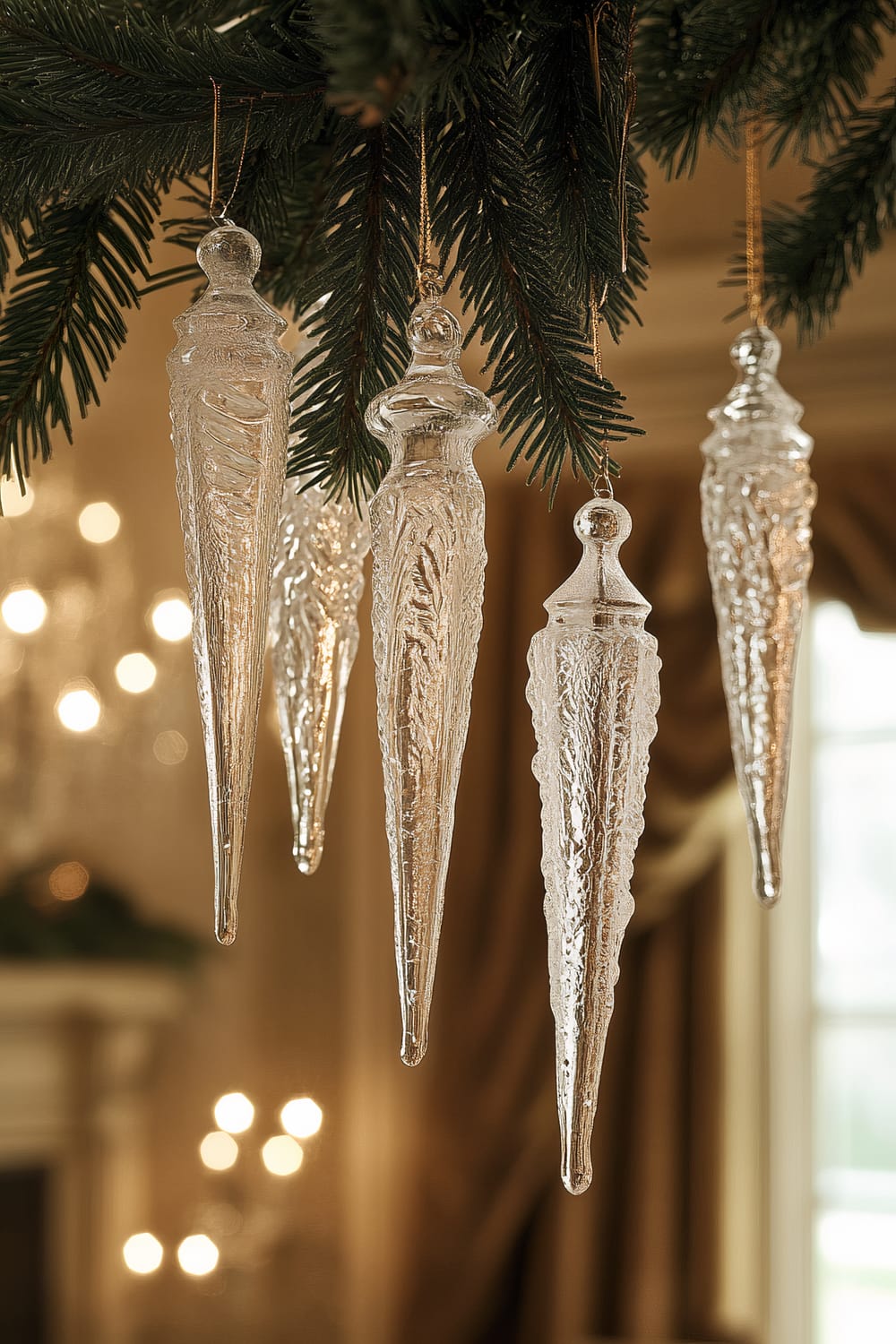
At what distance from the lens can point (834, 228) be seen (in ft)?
1.59

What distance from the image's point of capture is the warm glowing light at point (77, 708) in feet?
8.82

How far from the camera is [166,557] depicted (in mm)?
2779

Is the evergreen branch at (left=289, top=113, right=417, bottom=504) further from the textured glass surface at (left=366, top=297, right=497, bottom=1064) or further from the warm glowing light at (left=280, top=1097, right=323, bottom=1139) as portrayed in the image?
the warm glowing light at (left=280, top=1097, right=323, bottom=1139)

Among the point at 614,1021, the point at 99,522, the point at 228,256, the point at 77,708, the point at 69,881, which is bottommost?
the point at 614,1021

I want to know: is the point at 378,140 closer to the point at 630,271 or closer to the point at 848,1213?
the point at 630,271

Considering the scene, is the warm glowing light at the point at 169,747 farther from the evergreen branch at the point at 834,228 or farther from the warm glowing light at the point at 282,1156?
the evergreen branch at the point at 834,228

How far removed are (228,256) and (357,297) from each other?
5 centimetres

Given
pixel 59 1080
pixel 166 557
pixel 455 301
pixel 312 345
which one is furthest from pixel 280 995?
pixel 312 345

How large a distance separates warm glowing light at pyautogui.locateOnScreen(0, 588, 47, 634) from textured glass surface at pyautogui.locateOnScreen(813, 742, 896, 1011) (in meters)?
1.57

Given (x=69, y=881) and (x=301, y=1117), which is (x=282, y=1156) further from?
(x=69, y=881)

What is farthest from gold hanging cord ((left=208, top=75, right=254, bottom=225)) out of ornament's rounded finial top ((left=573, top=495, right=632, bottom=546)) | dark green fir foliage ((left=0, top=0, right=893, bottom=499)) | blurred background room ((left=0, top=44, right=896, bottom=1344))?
blurred background room ((left=0, top=44, right=896, bottom=1344))

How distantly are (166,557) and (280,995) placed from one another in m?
0.95

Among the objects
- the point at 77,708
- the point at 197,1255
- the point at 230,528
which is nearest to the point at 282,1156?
the point at 197,1255

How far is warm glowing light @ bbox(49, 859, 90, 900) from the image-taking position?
8.62ft
